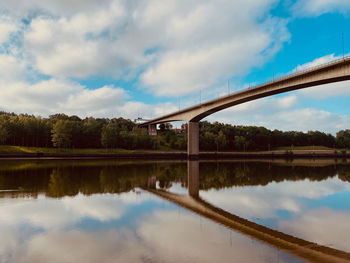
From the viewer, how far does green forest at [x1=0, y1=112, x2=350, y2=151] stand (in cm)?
6875

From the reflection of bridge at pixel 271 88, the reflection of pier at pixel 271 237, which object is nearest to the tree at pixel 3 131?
the reflection of bridge at pixel 271 88

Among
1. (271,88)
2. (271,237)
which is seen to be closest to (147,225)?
(271,237)

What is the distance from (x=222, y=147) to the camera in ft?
327

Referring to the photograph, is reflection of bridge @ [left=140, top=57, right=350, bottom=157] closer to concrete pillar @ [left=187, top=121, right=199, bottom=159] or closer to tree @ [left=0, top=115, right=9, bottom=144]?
concrete pillar @ [left=187, top=121, right=199, bottom=159]

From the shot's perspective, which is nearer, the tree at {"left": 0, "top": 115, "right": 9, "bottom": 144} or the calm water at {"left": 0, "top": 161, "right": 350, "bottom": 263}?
the calm water at {"left": 0, "top": 161, "right": 350, "bottom": 263}

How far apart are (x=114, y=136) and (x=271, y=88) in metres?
46.3

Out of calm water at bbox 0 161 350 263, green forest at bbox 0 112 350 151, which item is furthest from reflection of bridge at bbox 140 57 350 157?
calm water at bbox 0 161 350 263

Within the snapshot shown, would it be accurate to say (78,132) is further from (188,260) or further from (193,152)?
(188,260)

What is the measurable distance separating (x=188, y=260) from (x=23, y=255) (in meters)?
4.54

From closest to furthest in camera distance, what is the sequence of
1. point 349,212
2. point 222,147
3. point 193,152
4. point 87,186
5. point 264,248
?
point 264,248
point 349,212
point 87,186
point 193,152
point 222,147

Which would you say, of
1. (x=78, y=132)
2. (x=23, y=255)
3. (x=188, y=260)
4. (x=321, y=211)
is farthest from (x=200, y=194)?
(x=78, y=132)

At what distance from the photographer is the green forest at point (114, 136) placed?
68750mm

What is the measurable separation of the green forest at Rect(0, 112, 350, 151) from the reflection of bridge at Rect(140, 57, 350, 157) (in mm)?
18691

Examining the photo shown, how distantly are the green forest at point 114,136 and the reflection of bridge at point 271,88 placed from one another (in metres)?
18.7
